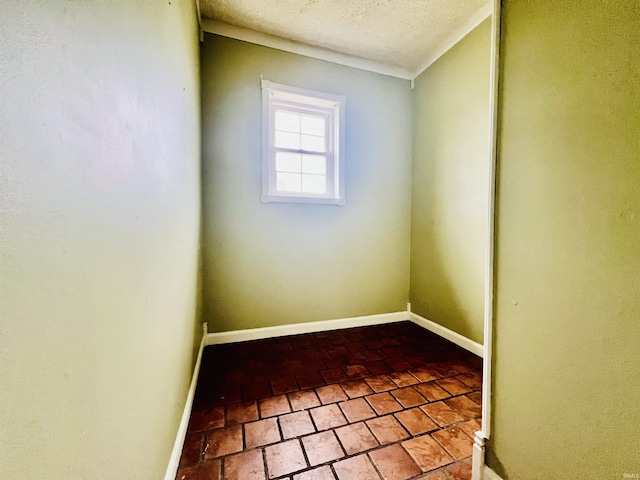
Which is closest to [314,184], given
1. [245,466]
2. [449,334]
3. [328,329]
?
[328,329]

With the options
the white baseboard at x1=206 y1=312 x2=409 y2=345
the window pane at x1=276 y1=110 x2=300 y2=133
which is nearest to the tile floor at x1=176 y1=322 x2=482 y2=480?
the white baseboard at x1=206 y1=312 x2=409 y2=345

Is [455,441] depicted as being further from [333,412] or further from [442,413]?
[333,412]

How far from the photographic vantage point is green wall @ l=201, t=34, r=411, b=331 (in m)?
2.50

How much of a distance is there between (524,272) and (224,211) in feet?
7.67

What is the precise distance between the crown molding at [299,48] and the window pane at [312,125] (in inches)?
23.5

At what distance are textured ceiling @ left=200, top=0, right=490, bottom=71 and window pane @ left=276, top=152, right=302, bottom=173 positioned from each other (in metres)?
1.12

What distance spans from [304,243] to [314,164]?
897 mm

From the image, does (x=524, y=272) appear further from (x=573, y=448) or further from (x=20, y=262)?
(x=20, y=262)

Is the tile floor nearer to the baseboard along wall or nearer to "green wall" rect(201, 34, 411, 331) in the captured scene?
the baseboard along wall

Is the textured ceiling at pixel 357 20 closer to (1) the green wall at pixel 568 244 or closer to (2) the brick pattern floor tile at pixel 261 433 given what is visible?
(1) the green wall at pixel 568 244

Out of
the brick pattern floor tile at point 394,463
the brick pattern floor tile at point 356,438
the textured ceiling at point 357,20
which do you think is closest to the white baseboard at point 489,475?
the brick pattern floor tile at point 394,463

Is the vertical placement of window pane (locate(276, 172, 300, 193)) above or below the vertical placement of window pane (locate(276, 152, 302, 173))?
below

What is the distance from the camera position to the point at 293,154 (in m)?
2.82

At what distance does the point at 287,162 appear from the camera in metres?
2.80
